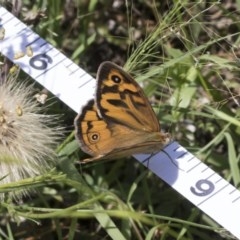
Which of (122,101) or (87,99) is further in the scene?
(87,99)

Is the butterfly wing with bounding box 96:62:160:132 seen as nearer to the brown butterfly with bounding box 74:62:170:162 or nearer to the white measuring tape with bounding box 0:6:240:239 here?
the brown butterfly with bounding box 74:62:170:162

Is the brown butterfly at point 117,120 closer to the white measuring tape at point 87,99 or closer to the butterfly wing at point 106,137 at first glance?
the butterfly wing at point 106,137

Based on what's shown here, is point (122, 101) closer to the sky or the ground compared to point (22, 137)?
closer to the sky

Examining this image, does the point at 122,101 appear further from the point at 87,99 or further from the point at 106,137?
the point at 87,99

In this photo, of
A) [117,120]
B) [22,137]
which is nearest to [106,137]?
[117,120]

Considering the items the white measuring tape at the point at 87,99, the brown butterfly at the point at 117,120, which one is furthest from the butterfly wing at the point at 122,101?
the white measuring tape at the point at 87,99

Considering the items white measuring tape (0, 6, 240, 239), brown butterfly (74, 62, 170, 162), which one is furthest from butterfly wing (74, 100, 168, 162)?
white measuring tape (0, 6, 240, 239)
